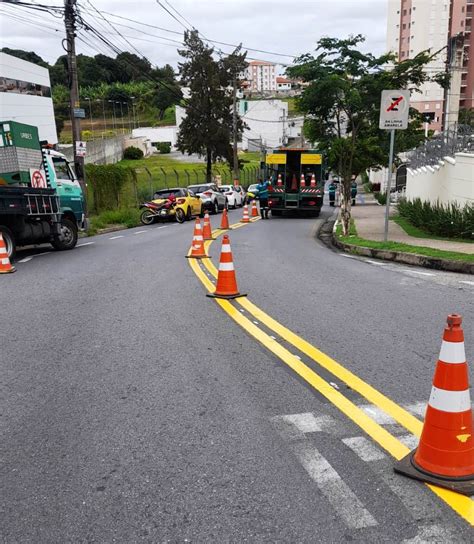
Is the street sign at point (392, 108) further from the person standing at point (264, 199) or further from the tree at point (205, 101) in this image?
the tree at point (205, 101)

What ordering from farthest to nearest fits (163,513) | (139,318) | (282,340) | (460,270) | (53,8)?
(53,8) < (460,270) < (139,318) < (282,340) < (163,513)

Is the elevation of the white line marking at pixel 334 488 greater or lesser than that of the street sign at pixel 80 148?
lesser

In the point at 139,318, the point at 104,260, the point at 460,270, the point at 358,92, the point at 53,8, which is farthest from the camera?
the point at 53,8

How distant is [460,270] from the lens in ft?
34.6

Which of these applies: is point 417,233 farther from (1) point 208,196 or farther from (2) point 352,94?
(1) point 208,196

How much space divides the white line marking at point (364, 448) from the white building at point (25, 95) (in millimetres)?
45437

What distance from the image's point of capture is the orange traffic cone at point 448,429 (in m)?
3.13

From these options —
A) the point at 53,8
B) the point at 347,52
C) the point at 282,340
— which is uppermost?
the point at 53,8

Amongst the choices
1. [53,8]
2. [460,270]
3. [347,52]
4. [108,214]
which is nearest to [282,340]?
[460,270]

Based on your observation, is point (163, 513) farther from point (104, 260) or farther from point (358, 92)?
point (358, 92)

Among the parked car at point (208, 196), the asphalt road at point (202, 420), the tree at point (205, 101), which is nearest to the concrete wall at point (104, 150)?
the tree at point (205, 101)

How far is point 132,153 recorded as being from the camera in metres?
79.8

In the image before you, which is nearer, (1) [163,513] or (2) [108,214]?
(1) [163,513]

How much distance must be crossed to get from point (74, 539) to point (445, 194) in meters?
16.3
